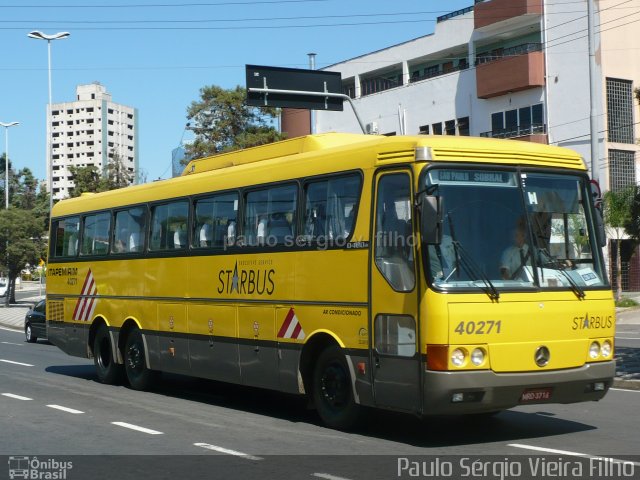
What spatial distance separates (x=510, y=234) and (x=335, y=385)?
2771 millimetres

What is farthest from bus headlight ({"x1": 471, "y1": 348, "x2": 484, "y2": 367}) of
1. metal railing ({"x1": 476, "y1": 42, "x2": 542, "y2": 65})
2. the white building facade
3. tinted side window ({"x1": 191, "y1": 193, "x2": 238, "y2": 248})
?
metal railing ({"x1": 476, "y1": 42, "x2": 542, "y2": 65})

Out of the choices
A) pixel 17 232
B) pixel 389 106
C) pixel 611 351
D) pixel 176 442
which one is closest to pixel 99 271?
pixel 176 442

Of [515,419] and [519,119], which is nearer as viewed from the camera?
[515,419]

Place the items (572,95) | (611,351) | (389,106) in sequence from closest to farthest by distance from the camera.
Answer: (611,351), (572,95), (389,106)

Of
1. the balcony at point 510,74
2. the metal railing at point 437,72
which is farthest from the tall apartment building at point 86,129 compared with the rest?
the balcony at point 510,74

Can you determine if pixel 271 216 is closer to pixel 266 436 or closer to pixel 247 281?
pixel 247 281

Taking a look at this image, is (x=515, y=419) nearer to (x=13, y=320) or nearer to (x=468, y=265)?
(x=468, y=265)

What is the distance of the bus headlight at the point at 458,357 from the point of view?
9492mm

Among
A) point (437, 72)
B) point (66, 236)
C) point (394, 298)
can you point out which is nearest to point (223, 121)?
point (437, 72)

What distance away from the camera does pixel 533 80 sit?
4381cm

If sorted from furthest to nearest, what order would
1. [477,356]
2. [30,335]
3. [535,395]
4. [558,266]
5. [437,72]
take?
[437,72]
[30,335]
[558,266]
[535,395]
[477,356]

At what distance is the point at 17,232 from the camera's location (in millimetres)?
60719

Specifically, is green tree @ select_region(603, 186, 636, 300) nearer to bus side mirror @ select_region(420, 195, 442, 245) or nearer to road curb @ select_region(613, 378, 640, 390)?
road curb @ select_region(613, 378, 640, 390)

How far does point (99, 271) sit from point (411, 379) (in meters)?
9.05
